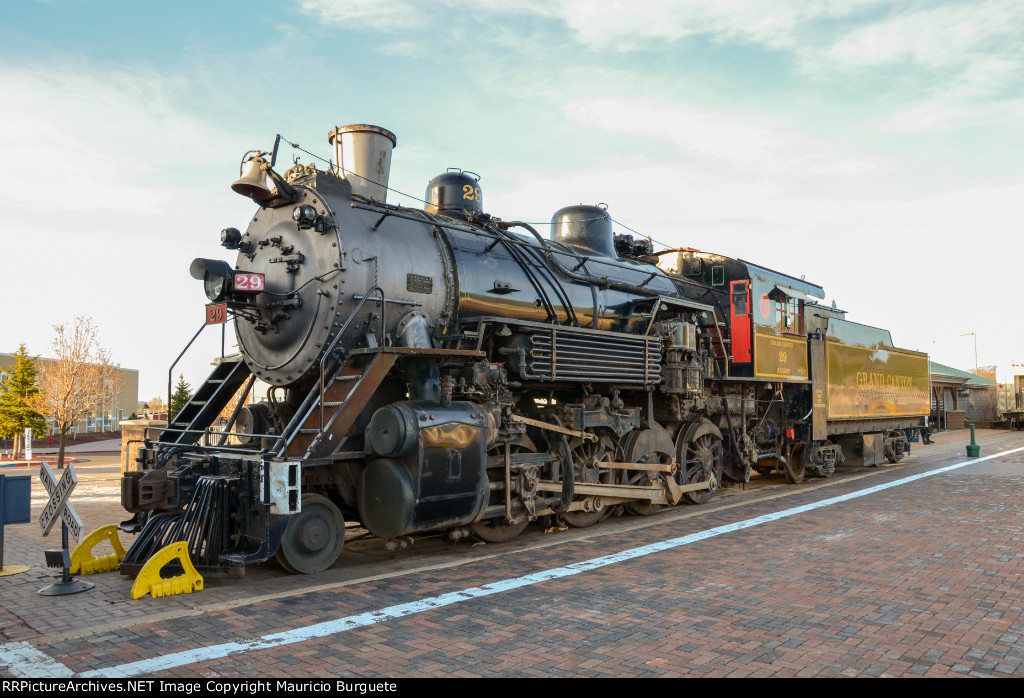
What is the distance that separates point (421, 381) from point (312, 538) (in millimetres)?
1684

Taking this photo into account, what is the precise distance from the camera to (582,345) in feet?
26.9

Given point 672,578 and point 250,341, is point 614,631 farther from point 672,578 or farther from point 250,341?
point 250,341

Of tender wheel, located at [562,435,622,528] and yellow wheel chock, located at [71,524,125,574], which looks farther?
tender wheel, located at [562,435,622,528]

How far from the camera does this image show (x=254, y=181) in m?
7.15

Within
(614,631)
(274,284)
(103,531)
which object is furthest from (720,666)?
(103,531)

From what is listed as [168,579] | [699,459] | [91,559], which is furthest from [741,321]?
[91,559]

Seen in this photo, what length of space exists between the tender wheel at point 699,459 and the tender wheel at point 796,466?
3.19 m

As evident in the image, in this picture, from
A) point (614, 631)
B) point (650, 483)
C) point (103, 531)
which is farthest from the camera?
point (650, 483)

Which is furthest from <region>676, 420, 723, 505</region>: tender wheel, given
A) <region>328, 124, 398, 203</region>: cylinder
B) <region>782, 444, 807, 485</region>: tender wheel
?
<region>328, 124, 398, 203</region>: cylinder

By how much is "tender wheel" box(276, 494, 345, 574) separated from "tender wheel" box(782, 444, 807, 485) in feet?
31.5

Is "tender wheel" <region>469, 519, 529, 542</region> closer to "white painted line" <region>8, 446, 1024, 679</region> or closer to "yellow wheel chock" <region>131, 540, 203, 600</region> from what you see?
"white painted line" <region>8, 446, 1024, 679</region>

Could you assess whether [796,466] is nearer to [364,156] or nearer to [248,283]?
[364,156]

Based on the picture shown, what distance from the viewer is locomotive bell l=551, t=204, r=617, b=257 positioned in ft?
34.6
